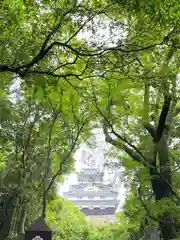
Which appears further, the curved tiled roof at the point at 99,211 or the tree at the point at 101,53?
the curved tiled roof at the point at 99,211

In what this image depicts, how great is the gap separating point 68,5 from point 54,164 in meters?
4.38

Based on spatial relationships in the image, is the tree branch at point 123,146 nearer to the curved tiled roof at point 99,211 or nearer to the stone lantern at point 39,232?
the stone lantern at point 39,232

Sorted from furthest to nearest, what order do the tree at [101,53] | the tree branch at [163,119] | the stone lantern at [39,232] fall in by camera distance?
the tree branch at [163,119] → the stone lantern at [39,232] → the tree at [101,53]

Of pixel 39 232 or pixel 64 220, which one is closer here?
pixel 39 232

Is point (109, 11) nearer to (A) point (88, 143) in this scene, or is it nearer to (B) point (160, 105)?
(B) point (160, 105)

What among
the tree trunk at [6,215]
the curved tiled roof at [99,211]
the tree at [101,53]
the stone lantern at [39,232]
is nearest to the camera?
the tree at [101,53]

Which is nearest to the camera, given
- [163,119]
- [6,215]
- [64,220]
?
[163,119]

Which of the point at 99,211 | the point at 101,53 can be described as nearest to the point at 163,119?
the point at 101,53

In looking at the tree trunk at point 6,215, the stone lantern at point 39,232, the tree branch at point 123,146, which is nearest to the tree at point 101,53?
the tree branch at point 123,146

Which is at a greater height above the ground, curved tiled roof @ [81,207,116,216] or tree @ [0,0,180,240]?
tree @ [0,0,180,240]

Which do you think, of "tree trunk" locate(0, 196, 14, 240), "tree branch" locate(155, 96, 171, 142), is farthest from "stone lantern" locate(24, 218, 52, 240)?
"tree trunk" locate(0, 196, 14, 240)

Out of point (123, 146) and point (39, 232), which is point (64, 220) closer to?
point (123, 146)

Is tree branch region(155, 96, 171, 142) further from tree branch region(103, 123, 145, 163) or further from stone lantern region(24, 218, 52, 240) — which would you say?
stone lantern region(24, 218, 52, 240)

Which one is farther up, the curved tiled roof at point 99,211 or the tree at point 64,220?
the curved tiled roof at point 99,211
